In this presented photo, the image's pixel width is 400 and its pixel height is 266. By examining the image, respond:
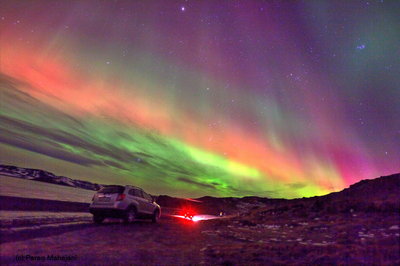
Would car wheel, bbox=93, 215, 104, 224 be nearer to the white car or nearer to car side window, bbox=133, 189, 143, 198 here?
the white car

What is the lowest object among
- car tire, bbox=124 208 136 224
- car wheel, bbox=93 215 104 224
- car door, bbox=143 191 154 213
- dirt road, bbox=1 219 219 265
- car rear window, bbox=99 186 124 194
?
dirt road, bbox=1 219 219 265

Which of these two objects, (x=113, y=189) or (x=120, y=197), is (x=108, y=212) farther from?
(x=113, y=189)

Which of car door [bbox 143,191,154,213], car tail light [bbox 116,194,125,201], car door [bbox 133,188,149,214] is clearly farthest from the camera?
car door [bbox 143,191,154,213]

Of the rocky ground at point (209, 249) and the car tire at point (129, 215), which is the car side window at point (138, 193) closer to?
the car tire at point (129, 215)

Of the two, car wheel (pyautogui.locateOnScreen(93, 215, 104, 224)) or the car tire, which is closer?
car wheel (pyautogui.locateOnScreen(93, 215, 104, 224))

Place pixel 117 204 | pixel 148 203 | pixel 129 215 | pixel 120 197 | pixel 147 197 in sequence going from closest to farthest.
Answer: pixel 117 204 → pixel 120 197 → pixel 129 215 → pixel 148 203 → pixel 147 197

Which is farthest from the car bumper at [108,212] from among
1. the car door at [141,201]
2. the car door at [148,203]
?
the car door at [148,203]

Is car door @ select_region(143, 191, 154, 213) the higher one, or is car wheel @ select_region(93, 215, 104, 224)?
car door @ select_region(143, 191, 154, 213)

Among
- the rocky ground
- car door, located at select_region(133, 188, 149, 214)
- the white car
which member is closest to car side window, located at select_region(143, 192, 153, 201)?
car door, located at select_region(133, 188, 149, 214)

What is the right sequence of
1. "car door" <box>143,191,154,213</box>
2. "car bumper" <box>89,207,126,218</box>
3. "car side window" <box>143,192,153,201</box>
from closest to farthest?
1. "car bumper" <box>89,207,126,218</box>
2. "car door" <box>143,191,154,213</box>
3. "car side window" <box>143,192,153,201</box>

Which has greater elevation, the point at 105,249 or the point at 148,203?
the point at 148,203

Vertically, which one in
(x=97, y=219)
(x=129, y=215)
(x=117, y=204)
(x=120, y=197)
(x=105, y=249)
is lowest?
(x=105, y=249)

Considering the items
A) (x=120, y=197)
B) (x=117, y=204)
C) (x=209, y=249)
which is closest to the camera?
(x=209, y=249)

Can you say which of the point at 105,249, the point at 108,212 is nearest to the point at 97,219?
the point at 108,212
